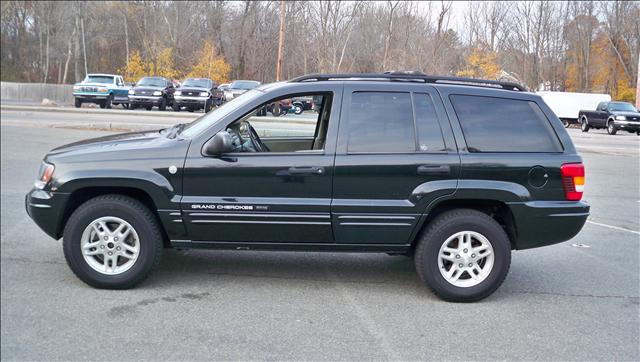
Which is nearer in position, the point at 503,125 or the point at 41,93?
the point at 503,125

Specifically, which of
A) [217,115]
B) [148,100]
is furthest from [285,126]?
[148,100]

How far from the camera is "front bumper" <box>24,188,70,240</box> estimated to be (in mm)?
4961

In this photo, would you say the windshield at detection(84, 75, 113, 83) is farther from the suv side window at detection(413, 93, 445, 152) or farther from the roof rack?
the suv side window at detection(413, 93, 445, 152)

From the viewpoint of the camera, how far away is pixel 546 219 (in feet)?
16.4

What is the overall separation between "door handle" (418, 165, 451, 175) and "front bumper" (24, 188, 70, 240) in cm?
296

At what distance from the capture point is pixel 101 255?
4.99 meters

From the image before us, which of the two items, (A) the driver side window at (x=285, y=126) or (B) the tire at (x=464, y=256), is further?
(A) the driver side window at (x=285, y=126)

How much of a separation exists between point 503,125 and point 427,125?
0.68 metres

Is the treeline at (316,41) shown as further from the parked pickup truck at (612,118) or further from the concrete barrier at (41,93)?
the concrete barrier at (41,93)

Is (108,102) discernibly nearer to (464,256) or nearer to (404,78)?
(404,78)

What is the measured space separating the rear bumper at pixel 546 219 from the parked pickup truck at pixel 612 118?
1740 cm

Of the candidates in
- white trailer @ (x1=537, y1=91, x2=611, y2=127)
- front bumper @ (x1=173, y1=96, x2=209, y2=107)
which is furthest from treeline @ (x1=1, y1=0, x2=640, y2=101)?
front bumper @ (x1=173, y1=96, x2=209, y2=107)

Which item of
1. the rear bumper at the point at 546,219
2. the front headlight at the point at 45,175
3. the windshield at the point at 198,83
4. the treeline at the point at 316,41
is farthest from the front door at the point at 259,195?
the windshield at the point at 198,83

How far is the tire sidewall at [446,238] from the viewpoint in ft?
16.3
